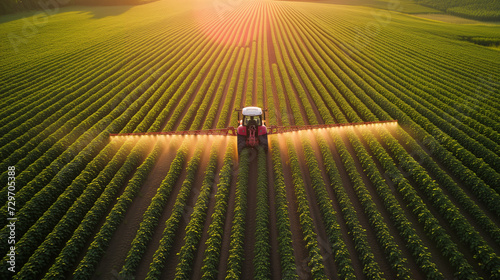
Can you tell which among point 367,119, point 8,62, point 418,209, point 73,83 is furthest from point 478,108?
point 8,62

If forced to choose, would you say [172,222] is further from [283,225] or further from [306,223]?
[306,223]

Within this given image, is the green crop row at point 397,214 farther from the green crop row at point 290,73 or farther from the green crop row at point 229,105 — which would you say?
the green crop row at point 229,105

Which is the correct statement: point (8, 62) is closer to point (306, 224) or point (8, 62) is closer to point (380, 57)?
point (306, 224)

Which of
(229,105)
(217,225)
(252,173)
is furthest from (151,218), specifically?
(229,105)

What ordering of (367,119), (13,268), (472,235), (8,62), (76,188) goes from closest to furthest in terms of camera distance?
(13,268), (472,235), (76,188), (367,119), (8,62)

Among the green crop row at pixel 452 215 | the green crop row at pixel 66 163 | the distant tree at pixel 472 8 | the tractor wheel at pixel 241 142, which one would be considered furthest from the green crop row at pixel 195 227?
the distant tree at pixel 472 8

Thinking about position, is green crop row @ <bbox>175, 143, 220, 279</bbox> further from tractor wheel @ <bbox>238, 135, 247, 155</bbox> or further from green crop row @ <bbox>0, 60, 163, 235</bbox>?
green crop row @ <bbox>0, 60, 163, 235</bbox>
